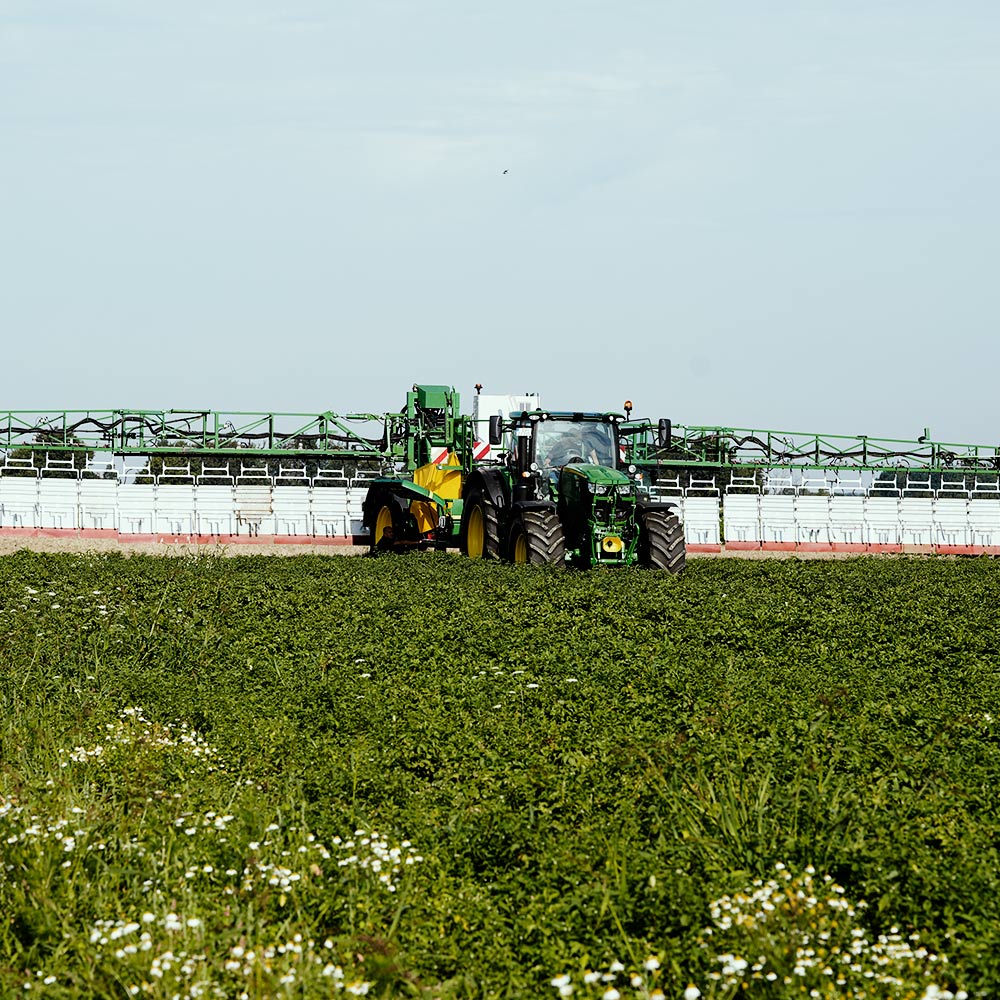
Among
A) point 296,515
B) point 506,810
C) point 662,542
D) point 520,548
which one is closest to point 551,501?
point 520,548

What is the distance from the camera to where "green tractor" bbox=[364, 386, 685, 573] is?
17.2 metres

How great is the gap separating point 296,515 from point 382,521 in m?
6.06

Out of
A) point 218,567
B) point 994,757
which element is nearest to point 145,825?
point 994,757

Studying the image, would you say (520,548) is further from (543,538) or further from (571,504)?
(571,504)

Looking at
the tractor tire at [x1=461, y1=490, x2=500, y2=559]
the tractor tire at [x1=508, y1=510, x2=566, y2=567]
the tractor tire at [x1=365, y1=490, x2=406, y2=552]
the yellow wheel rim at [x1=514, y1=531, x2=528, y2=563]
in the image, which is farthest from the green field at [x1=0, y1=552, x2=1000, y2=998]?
the tractor tire at [x1=365, y1=490, x2=406, y2=552]

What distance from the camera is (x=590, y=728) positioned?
7.37 metres

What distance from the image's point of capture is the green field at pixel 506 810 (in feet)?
14.6

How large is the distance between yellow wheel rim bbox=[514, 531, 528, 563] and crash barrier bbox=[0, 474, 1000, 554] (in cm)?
1101

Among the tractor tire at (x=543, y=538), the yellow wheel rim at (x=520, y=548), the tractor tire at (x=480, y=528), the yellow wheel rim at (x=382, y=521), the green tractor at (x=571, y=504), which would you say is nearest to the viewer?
the tractor tire at (x=543, y=538)

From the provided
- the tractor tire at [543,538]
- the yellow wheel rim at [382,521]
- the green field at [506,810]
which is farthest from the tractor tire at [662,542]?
the yellow wheel rim at [382,521]

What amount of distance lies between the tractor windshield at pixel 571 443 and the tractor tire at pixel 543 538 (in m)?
1.30

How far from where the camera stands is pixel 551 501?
59.1 ft

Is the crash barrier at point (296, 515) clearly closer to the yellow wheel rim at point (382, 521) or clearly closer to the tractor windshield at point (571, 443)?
the yellow wheel rim at point (382, 521)

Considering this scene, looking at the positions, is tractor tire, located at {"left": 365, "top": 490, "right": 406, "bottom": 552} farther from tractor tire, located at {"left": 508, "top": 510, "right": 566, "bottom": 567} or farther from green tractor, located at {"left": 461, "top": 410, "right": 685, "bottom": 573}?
tractor tire, located at {"left": 508, "top": 510, "right": 566, "bottom": 567}
